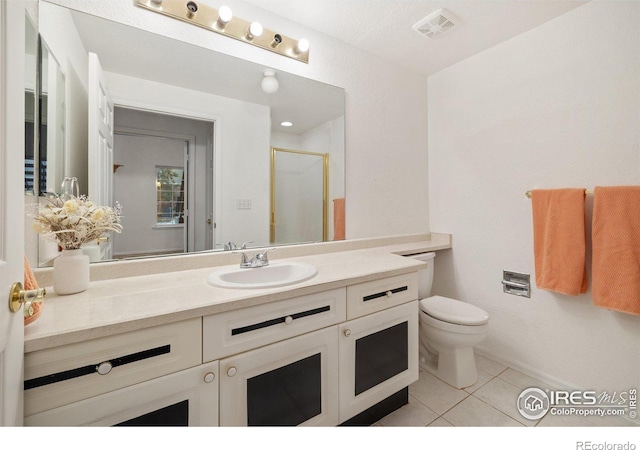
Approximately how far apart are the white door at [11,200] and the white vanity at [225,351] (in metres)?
0.08

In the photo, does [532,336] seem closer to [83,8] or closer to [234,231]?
[234,231]

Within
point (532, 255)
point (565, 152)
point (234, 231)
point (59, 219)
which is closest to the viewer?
point (59, 219)

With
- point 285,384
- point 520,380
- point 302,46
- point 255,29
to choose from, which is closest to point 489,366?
point 520,380

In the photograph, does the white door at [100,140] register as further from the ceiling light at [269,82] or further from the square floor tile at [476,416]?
the square floor tile at [476,416]

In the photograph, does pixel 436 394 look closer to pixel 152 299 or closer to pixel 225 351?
pixel 225 351

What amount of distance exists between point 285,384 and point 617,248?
1.76m

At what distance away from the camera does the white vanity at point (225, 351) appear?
771mm

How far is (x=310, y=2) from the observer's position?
63.1 inches

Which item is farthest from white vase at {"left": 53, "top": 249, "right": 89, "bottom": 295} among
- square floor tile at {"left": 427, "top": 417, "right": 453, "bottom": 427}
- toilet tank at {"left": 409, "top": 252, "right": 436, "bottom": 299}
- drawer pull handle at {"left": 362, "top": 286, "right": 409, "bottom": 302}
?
toilet tank at {"left": 409, "top": 252, "right": 436, "bottom": 299}

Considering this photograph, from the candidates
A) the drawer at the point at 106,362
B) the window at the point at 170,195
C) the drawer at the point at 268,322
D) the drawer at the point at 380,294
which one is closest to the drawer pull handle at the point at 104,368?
the drawer at the point at 106,362

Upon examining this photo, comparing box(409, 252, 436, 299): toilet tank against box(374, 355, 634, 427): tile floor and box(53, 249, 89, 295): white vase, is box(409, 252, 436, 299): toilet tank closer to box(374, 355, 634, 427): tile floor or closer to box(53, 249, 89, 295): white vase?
box(374, 355, 634, 427): tile floor
